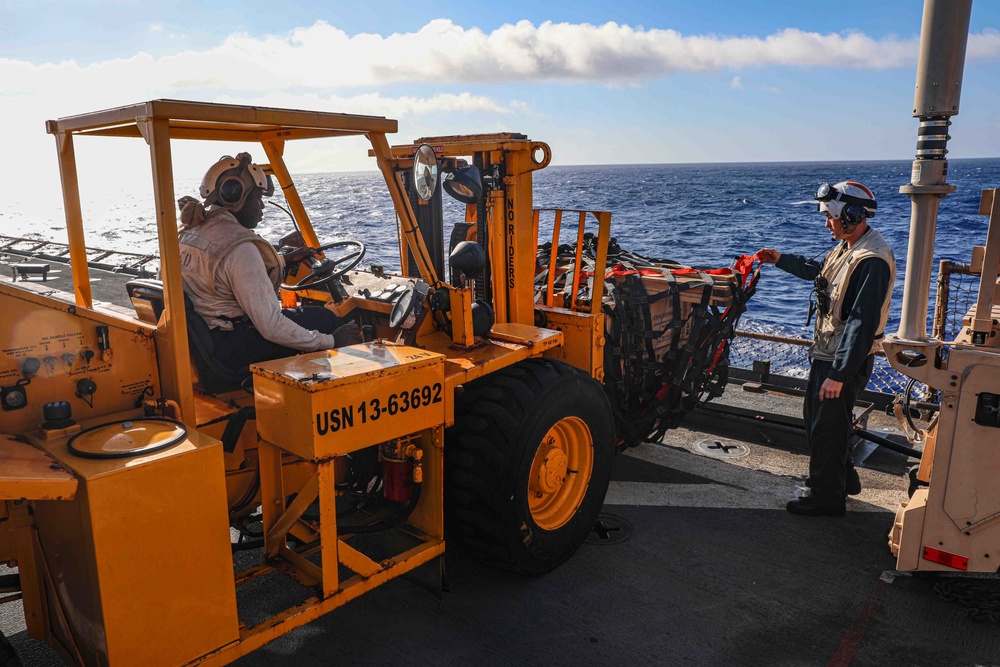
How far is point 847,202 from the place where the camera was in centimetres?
473

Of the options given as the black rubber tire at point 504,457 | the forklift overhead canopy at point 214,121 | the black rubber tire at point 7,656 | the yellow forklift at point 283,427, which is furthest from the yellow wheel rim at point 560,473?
the black rubber tire at point 7,656

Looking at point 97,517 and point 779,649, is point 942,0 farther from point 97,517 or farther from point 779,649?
point 97,517

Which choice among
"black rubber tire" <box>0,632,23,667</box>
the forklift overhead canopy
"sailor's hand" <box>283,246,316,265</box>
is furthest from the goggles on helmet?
"black rubber tire" <box>0,632,23,667</box>

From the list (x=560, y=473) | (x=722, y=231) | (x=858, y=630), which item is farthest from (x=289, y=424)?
(x=722, y=231)

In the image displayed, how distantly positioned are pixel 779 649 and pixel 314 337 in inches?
109

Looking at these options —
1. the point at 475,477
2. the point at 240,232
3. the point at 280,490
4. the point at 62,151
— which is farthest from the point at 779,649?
the point at 62,151

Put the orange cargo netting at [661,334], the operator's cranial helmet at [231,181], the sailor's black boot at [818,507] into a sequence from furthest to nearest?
the orange cargo netting at [661,334] → the sailor's black boot at [818,507] → the operator's cranial helmet at [231,181]

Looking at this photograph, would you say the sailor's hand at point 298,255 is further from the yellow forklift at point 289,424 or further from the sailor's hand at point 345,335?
the sailor's hand at point 345,335

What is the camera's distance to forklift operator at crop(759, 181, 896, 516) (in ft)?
15.1

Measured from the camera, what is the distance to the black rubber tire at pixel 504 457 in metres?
3.91

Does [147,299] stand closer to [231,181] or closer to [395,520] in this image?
[231,181]

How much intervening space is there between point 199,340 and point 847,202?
3.86 meters

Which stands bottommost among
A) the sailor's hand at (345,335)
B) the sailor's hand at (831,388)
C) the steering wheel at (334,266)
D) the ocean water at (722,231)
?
the ocean water at (722,231)

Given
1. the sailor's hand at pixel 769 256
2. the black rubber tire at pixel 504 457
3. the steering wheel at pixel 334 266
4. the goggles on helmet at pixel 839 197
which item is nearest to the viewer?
the black rubber tire at pixel 504 457
